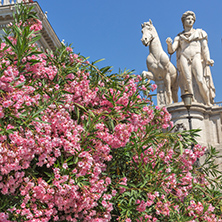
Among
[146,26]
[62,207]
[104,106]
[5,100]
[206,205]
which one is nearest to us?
[5,100]

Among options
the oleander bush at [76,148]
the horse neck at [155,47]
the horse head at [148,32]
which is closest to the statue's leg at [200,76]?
the horse neck at [155,47]

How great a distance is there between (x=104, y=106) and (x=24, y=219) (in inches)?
76.7

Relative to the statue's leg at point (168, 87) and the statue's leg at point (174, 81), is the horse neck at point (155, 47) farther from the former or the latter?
the statue's leg at point (168, 87)

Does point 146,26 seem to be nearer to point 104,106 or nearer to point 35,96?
point 104,106

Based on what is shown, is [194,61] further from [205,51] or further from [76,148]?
[76,148]

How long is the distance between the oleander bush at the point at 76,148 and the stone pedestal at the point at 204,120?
6.80m

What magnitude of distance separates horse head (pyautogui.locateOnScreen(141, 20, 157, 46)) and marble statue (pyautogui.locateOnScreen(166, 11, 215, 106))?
812 mm

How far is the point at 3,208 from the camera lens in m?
4.14

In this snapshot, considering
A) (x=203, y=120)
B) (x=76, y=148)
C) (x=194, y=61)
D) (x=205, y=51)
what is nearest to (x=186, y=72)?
(x=194, y=61)

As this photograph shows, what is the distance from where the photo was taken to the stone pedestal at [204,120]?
1291 centimetres

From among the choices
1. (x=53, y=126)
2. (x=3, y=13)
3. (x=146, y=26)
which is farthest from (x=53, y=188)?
(x=3, y=13)

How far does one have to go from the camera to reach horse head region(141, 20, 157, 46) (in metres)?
14.1

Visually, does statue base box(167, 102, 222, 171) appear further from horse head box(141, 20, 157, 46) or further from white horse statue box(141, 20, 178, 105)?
horse head box(141, 20, 157, 46)

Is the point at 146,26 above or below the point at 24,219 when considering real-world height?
above
